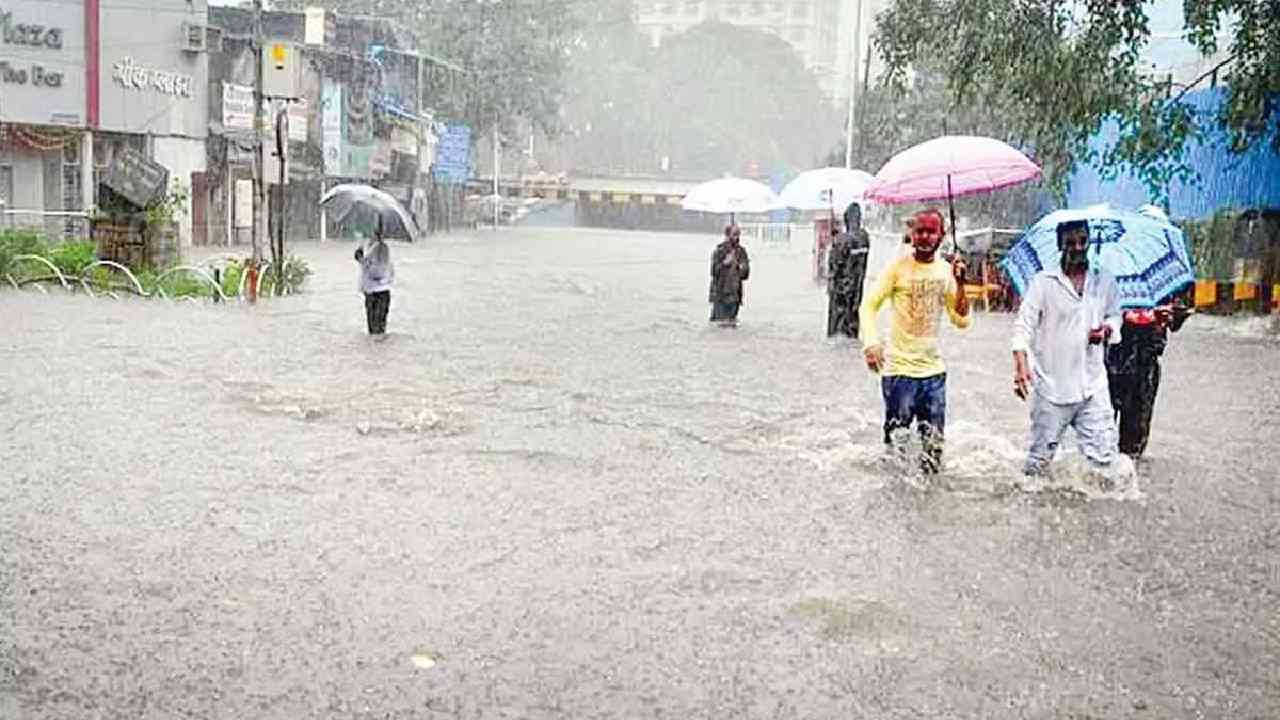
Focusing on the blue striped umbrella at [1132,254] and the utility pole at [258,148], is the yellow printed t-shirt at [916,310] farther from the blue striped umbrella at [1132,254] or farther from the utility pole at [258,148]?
the utility pole at [258,148]

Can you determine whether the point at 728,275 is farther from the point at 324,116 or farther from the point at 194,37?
the point at 324,116

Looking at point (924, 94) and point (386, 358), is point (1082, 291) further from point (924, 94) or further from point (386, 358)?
point (924, 94)

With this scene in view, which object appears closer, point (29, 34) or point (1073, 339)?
point (1073, 339)

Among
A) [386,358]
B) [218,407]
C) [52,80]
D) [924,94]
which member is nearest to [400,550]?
[218,407]

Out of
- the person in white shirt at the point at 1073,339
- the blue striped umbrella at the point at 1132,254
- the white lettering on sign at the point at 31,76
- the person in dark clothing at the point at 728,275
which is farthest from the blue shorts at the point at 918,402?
the white lettering on sign at the point at 31,76

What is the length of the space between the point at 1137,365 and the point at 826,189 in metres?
12.0

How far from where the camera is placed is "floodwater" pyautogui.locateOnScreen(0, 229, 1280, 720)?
15.5ft

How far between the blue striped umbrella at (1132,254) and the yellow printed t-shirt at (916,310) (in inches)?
20.1

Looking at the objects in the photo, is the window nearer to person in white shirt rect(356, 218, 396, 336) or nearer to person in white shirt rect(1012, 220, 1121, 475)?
person in white shirt rect(356, 218, 396, 336)

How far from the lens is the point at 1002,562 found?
21.3 ft

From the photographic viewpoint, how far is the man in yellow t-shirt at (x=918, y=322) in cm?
778

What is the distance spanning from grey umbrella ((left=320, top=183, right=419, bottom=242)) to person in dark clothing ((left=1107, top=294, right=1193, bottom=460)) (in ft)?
26.3

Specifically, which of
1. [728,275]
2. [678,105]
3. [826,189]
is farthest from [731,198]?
[678,105]

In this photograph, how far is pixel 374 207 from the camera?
14.5m
